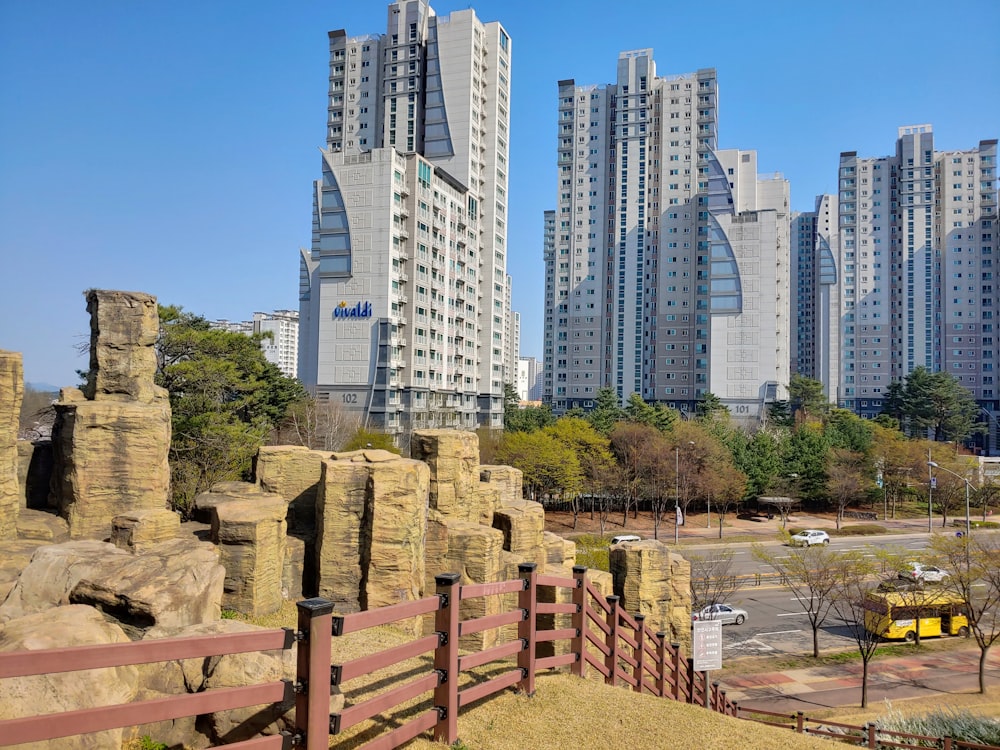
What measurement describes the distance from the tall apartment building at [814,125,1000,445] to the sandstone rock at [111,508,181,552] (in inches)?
3807

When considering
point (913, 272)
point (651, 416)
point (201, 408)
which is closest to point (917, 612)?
point (201, 408)

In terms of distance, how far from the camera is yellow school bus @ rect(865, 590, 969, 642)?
22.9 m

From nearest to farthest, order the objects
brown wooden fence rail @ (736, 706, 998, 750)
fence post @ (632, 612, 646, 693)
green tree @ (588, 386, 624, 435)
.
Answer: fence post @ (632, 612, 646, 693) < brown wooden fence rail @ (736, 706, 998, 750) < green tree @ (588, 386, 624, 435)

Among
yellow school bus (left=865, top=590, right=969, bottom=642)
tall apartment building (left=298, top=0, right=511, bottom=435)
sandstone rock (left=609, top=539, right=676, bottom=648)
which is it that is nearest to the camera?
sandstone rock (left=609, top=539, right=676, bottom=648)

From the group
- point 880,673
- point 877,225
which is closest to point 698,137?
point 877,225

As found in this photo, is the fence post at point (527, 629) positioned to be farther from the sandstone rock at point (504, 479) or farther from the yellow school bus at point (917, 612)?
the yellow school bus at point (917, 612)

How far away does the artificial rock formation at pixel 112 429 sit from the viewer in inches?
481

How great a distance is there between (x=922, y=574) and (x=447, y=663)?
2687 cm

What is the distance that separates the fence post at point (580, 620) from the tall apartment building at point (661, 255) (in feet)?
218

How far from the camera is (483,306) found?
66.2 metres

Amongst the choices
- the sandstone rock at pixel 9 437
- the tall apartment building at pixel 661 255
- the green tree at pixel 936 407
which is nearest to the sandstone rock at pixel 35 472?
the sandstone rock at pixel 9 437

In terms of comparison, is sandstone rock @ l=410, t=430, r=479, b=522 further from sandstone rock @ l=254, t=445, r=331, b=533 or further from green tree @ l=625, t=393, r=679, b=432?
green tree @ l=625, t=393, r=679, b=432

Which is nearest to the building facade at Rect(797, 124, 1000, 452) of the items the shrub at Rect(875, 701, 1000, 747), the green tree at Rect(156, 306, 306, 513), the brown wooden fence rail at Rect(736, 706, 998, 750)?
the green tree at Rect(156, 306, 306, 513)

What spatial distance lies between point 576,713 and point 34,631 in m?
4.37
